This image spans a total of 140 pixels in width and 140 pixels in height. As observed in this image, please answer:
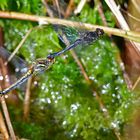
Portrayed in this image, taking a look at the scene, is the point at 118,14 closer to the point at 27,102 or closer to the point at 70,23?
the point at 70,23

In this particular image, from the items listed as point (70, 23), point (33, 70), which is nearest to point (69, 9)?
point (70, 23)

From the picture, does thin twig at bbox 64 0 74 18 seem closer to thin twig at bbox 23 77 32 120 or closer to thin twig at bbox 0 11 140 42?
thin twig at bbox 0 11 140 42

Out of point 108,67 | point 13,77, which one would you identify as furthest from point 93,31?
point 13,77

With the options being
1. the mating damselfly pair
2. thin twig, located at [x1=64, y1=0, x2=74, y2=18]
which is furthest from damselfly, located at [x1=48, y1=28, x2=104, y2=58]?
thin twig, located at [x1=64, y1=0, x2=74, y2=18]

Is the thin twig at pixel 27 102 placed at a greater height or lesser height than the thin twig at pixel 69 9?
lesser

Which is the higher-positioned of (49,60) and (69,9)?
(69,9)

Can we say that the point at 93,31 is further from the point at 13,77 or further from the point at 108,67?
the point at 13,77

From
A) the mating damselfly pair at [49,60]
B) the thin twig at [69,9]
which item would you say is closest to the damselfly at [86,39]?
the mating damselfly pair at [49,60]

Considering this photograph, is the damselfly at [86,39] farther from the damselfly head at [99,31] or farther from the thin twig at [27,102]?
the thin twig at [27,102]

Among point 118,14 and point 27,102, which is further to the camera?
point 27,102

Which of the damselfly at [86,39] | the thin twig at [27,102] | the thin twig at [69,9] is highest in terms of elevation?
the thin twig at [69,9]

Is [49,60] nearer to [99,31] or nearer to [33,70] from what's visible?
[33,70]
